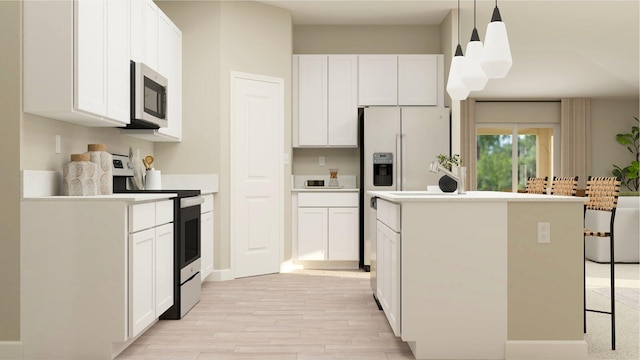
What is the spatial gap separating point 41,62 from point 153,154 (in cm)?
245

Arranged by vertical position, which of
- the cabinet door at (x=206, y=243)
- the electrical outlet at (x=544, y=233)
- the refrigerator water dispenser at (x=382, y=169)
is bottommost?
the cabinet door at (x=206, y=243)

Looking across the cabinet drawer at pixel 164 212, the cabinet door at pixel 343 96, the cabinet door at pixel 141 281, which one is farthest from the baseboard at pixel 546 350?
the cabinet door at pixel 343 96

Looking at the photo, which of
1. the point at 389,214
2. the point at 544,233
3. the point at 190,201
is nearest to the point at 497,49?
the point at 544,233

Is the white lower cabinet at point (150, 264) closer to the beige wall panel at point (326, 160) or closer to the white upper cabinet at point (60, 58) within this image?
the white upper cabinet at point (60, 58)

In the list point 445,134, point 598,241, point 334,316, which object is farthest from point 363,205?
point 598,241

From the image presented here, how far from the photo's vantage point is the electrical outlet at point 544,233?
2824 millimetres

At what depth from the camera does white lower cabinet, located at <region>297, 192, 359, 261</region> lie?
5.81 m

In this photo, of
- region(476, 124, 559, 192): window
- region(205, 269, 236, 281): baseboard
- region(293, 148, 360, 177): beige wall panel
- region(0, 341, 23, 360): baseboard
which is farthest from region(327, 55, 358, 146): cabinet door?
region(476, 124, 559, 192): window

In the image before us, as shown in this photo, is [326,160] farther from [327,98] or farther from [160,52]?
[160,52]

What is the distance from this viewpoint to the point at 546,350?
9.21 feet

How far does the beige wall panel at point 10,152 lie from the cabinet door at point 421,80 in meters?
4.15

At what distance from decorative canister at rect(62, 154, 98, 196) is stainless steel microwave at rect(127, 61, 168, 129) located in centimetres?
79

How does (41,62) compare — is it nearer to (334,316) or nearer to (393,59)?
(334,316)

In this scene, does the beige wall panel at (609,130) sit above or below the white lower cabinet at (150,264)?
above
